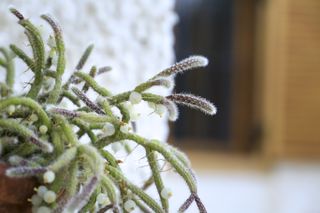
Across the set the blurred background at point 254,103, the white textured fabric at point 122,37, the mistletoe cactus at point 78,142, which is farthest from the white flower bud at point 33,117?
the blurred background at point 254,103

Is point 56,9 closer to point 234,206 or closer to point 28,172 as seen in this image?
point 28,172

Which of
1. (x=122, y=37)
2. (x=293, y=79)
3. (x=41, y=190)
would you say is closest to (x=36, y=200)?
(x=41, y=190)

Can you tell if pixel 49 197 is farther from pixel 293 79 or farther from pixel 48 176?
pixel 293 79

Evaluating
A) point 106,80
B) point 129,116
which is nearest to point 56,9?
point 106,80

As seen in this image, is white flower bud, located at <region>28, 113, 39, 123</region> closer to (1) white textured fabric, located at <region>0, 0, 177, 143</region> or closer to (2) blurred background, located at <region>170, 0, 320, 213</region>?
(1) white textured fabric, located at <region>0, 0, 177, 143</region>

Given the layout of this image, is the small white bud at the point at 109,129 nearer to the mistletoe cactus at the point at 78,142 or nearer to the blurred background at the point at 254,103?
the mistletoe cactus at the point at 78,142

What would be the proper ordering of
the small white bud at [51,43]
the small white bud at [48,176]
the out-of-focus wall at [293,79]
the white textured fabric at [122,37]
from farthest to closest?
1. the out-of-focus wall at [293,79]
2. the white textured fabric at [122,37]
3. the small white bud at [51,43]
4. the small white bud at [48,176]
